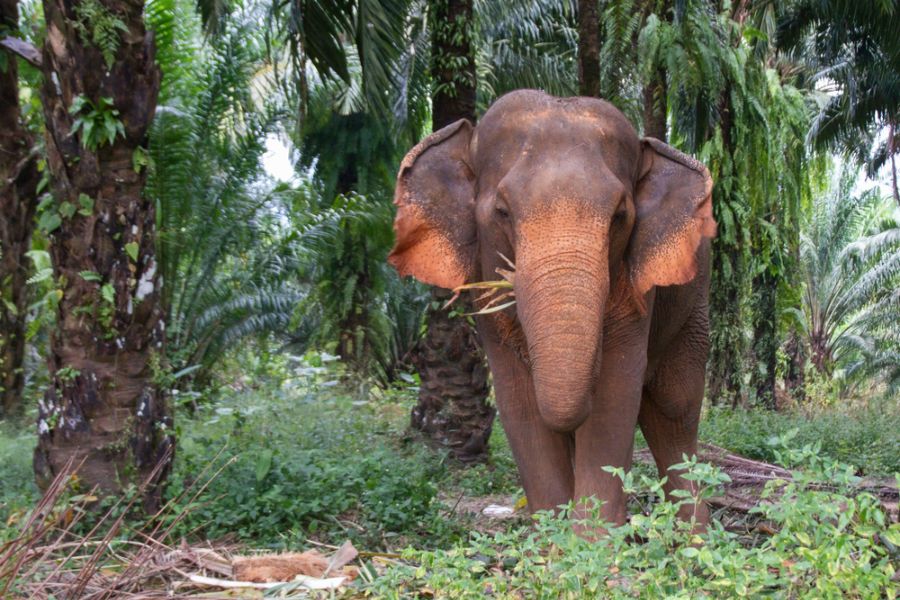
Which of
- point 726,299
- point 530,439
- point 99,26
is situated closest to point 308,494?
point 530,439

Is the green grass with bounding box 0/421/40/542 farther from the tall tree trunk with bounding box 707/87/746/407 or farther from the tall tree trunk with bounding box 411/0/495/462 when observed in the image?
the tall tree trunk with bounding box 707/87/746/407

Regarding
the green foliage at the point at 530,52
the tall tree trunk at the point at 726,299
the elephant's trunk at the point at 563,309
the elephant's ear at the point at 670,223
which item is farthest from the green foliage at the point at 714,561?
the green foliage at the point at 530,52

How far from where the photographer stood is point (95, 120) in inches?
252

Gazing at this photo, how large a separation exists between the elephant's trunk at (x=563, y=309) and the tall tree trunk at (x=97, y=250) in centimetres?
249

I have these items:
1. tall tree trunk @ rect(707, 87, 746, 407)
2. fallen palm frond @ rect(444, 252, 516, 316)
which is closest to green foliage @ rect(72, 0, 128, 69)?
fallen palm frond @ rect(444, 252, 516, 316)

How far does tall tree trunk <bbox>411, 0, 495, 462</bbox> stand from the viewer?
10180mm

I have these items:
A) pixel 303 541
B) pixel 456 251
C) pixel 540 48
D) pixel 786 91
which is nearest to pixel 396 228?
pixel 456 251

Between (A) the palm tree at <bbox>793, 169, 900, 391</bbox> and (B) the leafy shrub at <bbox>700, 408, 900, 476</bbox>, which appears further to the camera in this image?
(A) the palm tree at <bbox>793, 169, 900, 391</bbox>

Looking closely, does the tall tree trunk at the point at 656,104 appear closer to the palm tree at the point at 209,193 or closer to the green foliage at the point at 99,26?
the palm tree at the point at 209,193

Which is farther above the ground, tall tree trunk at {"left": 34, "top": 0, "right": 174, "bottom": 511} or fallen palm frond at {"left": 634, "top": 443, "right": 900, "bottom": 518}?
tall tree trunk at {"left": 34, "top": 0, "right": 174, "bottom": 511}

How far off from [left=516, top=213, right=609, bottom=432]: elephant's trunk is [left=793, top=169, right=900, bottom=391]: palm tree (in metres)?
25.6

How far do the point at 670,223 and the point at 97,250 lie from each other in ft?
10.7

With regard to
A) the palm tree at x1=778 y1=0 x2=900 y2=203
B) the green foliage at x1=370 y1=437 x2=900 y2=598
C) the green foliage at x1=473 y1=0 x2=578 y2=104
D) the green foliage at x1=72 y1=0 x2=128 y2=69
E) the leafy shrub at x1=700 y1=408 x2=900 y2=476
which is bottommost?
the green foliage at x1=370 y1=437 x2=900 y2=598

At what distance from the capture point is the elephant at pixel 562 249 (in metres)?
5.15
